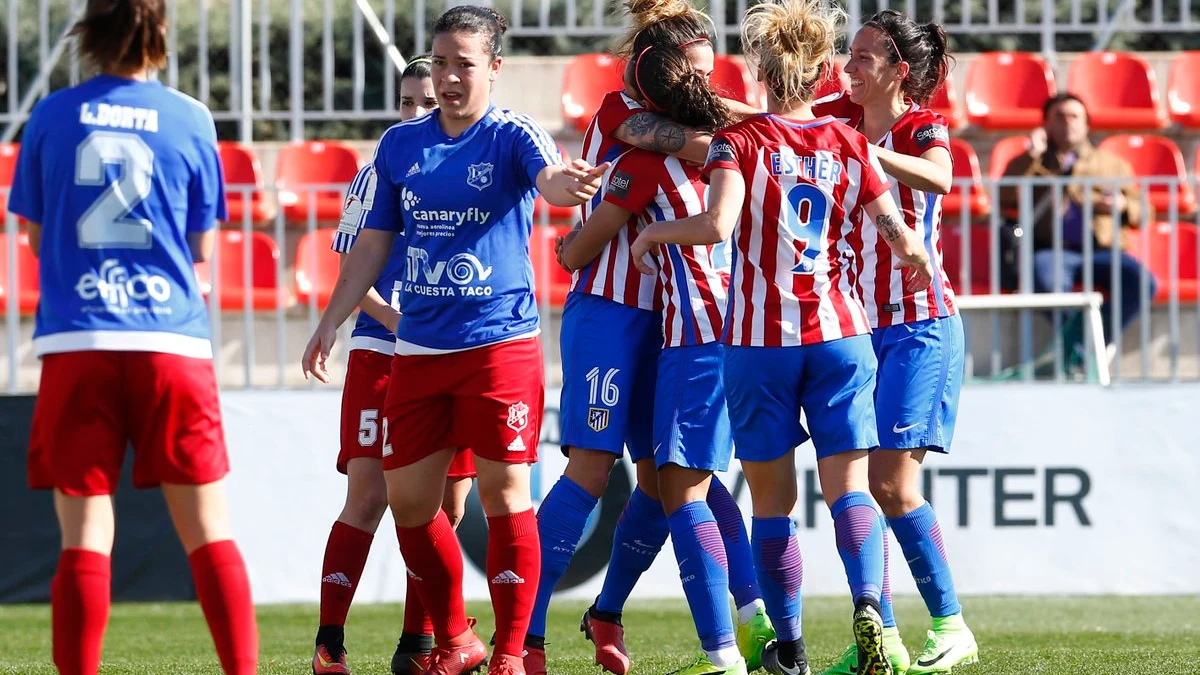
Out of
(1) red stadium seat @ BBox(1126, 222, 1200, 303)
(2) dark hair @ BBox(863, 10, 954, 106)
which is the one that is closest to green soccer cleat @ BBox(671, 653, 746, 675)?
(2) dark hair @ BBox(863, 10, 954, 106)

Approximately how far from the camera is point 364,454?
16.3 ft

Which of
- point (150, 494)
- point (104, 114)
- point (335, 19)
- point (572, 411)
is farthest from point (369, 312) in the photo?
point (335, 19)

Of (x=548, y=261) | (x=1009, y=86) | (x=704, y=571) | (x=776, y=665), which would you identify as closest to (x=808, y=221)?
(x=704, y=571)

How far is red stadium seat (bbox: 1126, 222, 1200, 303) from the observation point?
28.5 feet

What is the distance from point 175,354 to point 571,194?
1.02 metres

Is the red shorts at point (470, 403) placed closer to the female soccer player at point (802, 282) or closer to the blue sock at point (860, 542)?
the female soccer player at point (802, 282)

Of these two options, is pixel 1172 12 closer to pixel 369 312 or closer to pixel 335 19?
pixel 335 19

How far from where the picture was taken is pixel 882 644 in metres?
4.11

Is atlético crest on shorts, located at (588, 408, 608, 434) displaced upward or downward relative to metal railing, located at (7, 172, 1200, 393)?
downward

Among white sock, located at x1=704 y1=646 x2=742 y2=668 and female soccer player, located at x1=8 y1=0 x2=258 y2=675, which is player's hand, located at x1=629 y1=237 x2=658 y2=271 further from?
female soccer player, located at x1=8 y1=0 x2=258 y2=675

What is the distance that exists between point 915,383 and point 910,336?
0.14m

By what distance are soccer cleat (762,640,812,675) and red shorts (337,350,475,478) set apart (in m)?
→ 1.04

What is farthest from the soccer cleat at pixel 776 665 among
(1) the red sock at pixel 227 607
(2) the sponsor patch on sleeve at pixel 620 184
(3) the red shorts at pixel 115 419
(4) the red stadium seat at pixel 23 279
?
(4) the red stadium seat at pixel 23 279

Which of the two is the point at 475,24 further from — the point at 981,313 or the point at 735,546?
the point at 981,313
